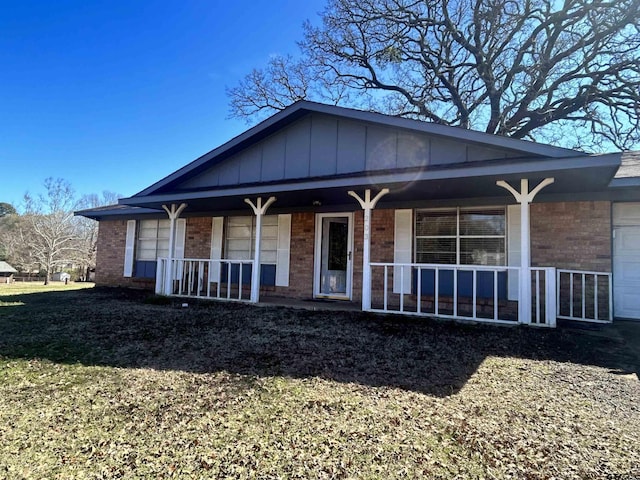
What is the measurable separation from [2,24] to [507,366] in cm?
1505

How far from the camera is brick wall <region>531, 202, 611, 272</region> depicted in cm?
641

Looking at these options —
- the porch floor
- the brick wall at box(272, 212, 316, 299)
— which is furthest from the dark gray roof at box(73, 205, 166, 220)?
the porch floor

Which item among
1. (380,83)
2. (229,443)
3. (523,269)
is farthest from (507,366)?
(380,83)

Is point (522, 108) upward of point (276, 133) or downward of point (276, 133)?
upward

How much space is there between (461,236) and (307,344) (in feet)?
14.6

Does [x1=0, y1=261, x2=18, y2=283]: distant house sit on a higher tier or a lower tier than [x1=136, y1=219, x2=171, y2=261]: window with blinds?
lower

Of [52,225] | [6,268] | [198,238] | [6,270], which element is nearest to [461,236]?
[198,238]

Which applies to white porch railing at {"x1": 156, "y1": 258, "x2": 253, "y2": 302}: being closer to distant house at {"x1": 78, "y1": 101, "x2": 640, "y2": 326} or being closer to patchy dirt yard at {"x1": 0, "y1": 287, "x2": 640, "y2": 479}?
distant house at {"x1": 78, "y1": 101, "x2": 640, "y2": 326}

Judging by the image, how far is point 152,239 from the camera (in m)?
11.7

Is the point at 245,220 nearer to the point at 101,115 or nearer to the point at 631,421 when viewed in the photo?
the point at 631,421

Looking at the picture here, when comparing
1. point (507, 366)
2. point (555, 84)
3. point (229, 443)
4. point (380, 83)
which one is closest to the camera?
point (229, 443)

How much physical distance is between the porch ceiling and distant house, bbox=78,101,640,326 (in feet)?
0.09

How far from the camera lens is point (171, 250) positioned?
9055 mm

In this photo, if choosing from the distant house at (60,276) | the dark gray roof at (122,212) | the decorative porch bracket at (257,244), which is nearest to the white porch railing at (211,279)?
the decorative porch bracket at (257,244)
